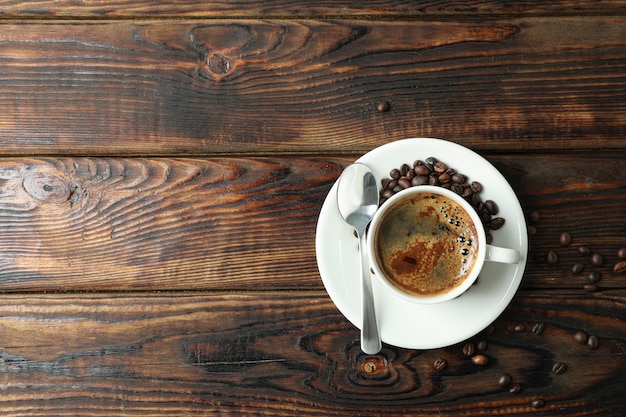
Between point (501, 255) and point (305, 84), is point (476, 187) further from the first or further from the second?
point (305, 84)

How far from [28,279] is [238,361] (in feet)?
1.52

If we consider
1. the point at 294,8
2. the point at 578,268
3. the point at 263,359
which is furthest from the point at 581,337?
the point at 294,8

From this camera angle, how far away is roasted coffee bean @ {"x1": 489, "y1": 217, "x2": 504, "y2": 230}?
1174 mm

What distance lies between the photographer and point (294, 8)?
133cm

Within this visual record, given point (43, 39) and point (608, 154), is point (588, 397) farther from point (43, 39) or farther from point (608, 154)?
point (43, 39)

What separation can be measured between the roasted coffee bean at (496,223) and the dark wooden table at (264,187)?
14cm

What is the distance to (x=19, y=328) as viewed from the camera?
4.22 ft

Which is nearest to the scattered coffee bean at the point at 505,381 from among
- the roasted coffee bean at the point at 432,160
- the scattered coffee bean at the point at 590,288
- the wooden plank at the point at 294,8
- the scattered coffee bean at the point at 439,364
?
the scattered coffee bean at the point at 439,364

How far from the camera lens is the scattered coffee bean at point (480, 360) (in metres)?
1.26

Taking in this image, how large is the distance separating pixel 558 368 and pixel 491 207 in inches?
14.3

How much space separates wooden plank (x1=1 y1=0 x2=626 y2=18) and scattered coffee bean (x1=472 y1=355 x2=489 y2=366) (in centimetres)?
70

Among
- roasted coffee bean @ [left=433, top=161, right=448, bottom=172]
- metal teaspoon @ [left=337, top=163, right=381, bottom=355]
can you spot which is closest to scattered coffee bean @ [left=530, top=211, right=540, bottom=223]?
roasted coffee bean @ [left=433, top=161, right=448, bottom=172]

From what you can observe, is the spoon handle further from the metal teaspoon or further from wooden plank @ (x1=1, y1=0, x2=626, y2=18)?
wooden plank @ (x1=1, y1=0, x2=626, y2=18)

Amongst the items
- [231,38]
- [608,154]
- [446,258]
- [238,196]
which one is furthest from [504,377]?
[231,38]
